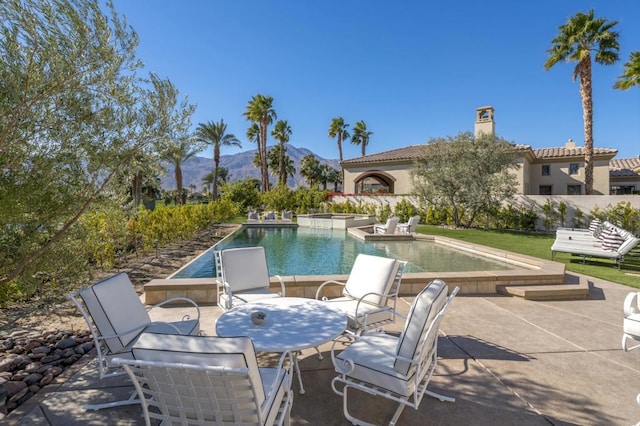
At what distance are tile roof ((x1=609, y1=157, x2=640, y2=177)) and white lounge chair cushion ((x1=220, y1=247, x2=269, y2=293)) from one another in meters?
36.4

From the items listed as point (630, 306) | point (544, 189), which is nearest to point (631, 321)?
point (630, 306)

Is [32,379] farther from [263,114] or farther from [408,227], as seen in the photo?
[263,114]

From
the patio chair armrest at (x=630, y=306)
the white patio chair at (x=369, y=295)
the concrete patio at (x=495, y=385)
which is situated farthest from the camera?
the white patio chair at (x=369, y=295)

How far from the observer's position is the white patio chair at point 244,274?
15.2 ft

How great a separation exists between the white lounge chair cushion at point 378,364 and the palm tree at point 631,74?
17.3 metres

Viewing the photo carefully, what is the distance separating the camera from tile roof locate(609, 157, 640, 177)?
2955 cm

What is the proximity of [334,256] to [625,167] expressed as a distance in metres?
36.7

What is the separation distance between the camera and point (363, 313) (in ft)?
12.7

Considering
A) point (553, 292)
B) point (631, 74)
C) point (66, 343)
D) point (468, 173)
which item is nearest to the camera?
point (66, 343)

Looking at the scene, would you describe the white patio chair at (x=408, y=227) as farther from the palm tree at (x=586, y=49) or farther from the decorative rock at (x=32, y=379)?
the decorative rock at (x=32, y=379)

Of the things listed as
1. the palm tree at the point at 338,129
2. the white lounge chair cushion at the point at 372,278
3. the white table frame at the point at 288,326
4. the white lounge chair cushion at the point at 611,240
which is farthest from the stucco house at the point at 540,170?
the white table frame at the point at 288,326

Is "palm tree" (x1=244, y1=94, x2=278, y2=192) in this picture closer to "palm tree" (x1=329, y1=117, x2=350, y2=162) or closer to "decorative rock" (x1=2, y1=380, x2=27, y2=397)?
"palm tree" (x1=329, y1=117, x2=350, y2=162)

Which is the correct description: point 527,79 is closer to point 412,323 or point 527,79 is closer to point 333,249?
point 333,249

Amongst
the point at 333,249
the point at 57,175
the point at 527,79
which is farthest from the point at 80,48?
the point at 527,79
